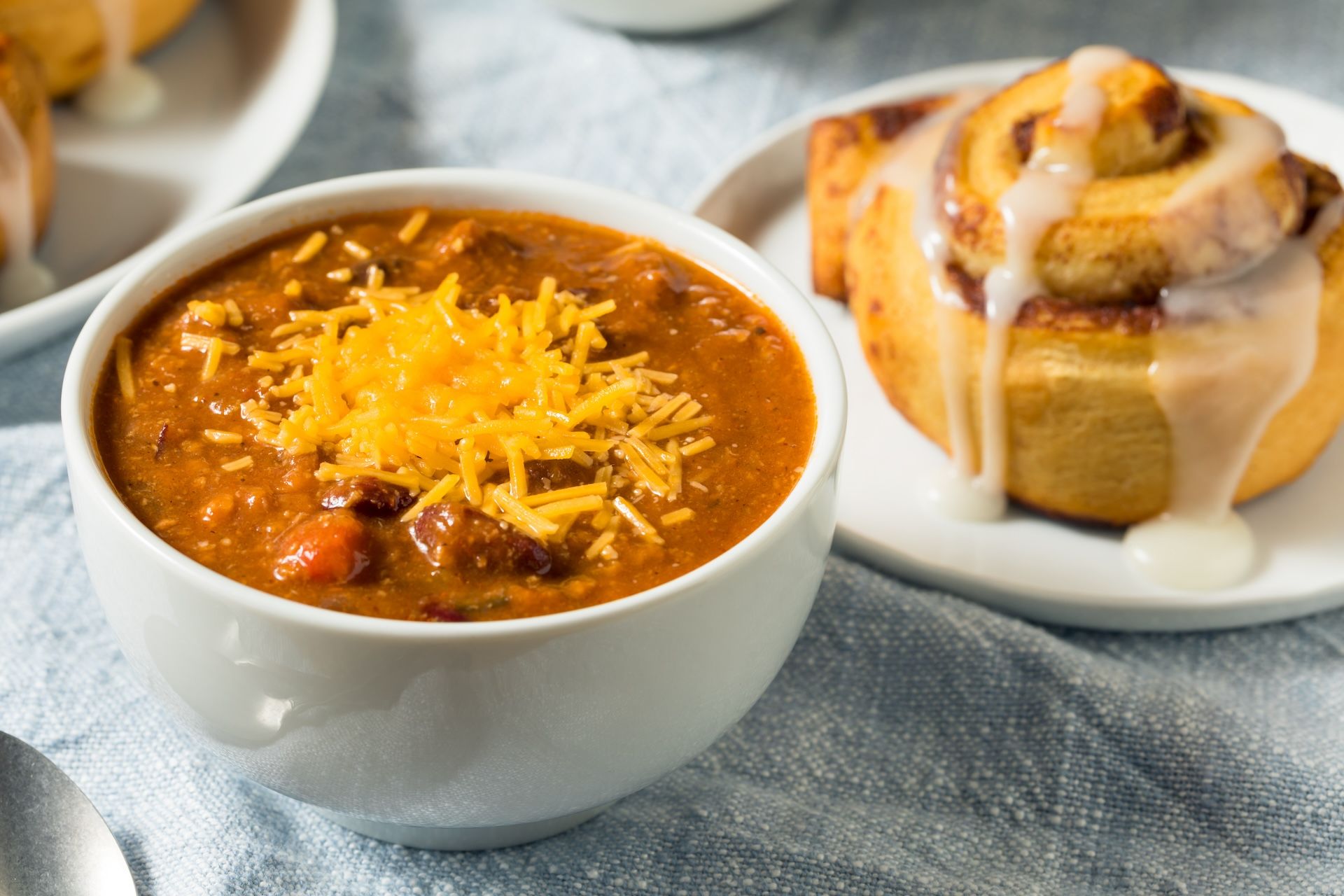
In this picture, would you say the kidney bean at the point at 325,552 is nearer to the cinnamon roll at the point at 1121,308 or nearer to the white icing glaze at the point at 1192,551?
the cinnamon roll at the point at 1121,308

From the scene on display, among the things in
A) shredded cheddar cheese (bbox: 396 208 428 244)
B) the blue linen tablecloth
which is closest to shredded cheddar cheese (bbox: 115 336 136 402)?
shredded cheddar cheese (bbox: 396 208 428 244)

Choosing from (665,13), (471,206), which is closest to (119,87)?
(665,13)

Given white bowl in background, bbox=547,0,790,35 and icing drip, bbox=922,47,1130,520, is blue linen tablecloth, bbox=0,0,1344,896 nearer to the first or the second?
icing drip, bbox=922,47,1130,520

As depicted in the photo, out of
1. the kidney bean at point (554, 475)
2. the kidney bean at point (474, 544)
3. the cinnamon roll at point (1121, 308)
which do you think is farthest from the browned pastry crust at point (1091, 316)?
the kidney bean at point (474, 544)

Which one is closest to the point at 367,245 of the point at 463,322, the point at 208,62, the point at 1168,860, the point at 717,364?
the point at 463,322

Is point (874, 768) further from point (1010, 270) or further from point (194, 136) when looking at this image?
point (194, 136)

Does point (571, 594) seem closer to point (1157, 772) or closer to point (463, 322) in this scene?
point (463, 322)
